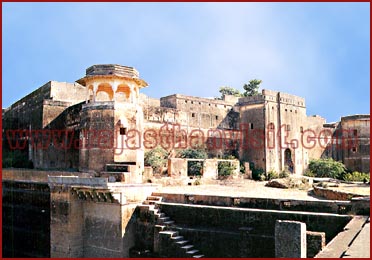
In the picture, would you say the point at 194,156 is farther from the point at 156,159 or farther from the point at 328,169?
the point at 328,169

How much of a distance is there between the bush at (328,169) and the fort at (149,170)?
1144mm

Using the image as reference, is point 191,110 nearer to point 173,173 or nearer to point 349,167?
point 173,173

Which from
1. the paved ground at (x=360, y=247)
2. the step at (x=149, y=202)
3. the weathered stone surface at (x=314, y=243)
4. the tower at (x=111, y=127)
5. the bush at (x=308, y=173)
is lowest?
the weathered stone surface at (x=314, y=243)

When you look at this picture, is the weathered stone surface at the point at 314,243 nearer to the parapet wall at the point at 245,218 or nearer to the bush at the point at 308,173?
the parapet wall at the point at 245,218

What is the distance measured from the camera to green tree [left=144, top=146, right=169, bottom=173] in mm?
19828

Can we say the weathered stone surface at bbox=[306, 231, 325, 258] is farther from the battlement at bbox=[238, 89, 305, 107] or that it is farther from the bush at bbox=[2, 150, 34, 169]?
the battlement at bbox=[238, 89, 305, 107]

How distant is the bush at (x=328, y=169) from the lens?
25.2 metres

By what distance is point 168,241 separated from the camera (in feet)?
35.9

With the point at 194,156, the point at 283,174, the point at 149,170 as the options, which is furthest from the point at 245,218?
the point at 283,174

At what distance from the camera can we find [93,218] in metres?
12.6

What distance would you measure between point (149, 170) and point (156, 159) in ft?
11.4

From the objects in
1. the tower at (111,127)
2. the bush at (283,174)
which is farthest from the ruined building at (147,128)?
the bush at (283,174)

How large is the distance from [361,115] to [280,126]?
7.20 metres

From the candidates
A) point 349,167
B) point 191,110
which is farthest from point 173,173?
point 349,167
